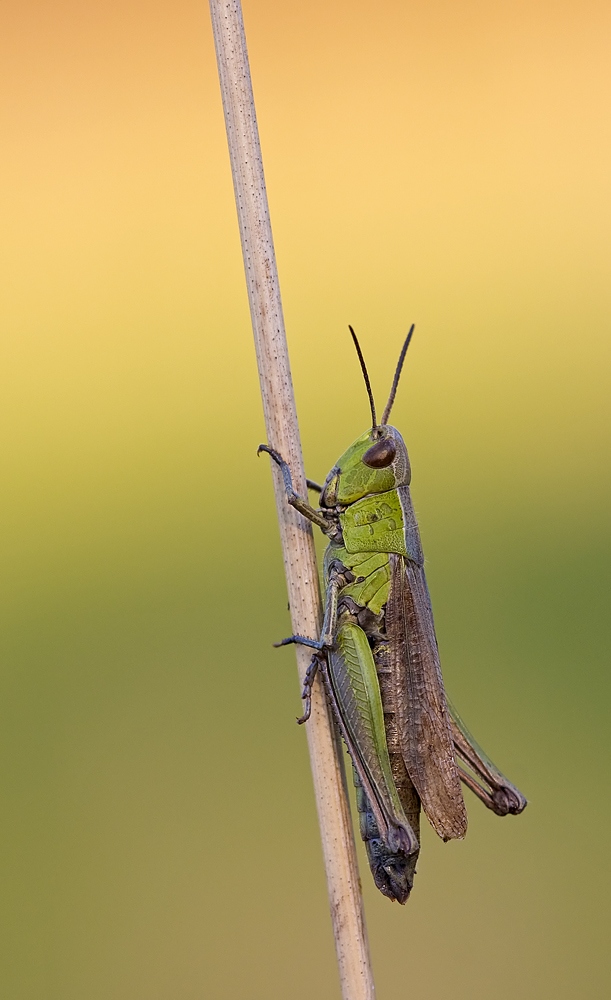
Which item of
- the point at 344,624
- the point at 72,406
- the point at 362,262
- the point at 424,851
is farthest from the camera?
the point at 362,262

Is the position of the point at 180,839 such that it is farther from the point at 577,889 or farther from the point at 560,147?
the point at 560,147

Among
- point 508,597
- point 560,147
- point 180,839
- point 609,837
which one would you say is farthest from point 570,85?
point 180,839

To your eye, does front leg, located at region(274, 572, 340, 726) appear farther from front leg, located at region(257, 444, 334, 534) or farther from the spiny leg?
front leg, located at region(257, 444, 334, 534)

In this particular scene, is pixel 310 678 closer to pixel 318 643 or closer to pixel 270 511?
pixel 318 643

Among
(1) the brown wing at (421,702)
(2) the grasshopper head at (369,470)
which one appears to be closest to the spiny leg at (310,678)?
(1) the brown wing at (421,702)

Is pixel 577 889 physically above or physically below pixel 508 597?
below

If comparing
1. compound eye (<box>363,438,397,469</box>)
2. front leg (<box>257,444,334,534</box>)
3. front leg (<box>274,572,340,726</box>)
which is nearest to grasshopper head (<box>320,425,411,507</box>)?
compound eye (<box>363,438,397,469</box>)

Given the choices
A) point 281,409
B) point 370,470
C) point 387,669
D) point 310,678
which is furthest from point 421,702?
point 281,409
